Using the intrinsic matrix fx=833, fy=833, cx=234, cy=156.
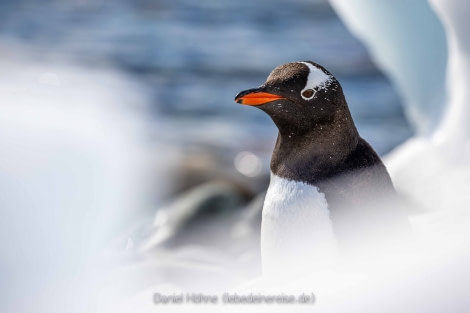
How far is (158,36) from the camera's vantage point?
3.33 meters

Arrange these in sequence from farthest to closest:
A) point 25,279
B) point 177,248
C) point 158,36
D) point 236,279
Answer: point 158,36, point 177,248, point 236,279, point 25,279

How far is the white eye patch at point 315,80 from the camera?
1.14 m

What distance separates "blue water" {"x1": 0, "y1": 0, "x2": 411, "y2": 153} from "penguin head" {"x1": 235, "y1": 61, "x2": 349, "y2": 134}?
1.34 meters

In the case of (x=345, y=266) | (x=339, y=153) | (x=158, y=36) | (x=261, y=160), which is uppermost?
(x=158, y=36)

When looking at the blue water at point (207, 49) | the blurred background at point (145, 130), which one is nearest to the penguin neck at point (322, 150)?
the blurred background at point (145, 130)

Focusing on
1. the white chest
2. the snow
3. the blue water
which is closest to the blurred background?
the blue water

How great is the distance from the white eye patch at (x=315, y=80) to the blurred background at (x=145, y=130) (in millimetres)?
484

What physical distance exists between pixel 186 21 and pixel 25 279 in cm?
231

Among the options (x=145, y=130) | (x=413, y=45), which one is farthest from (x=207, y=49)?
(x=413, y=45)

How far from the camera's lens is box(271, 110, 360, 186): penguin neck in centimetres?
116

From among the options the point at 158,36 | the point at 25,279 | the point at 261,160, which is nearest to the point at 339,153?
the point at 25,279

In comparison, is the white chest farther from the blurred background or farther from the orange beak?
the blurred background

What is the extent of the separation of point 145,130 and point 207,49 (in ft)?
3.06

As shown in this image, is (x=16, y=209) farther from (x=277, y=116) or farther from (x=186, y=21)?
(x=186, y=21)
